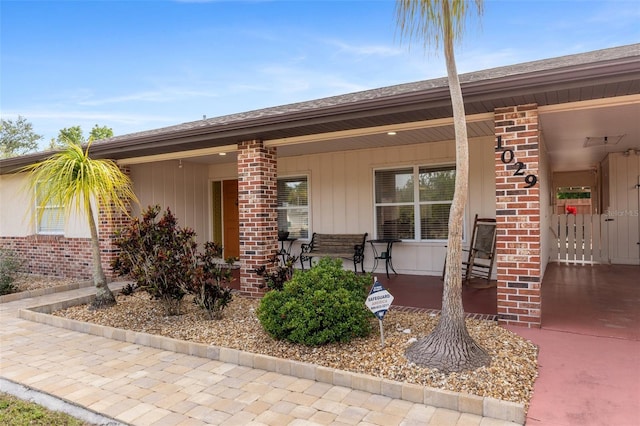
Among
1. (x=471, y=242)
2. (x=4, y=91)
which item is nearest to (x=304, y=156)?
(x=471, y=242)

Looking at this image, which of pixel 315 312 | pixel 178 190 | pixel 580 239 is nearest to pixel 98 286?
pixel 315 312

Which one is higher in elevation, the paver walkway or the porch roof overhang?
the porch roof overhang

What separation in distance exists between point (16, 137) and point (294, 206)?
82.6ft

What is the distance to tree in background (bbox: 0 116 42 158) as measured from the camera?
2483 centimetres

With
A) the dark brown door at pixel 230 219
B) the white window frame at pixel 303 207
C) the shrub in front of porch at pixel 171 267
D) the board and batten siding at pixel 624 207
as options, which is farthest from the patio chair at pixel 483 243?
the dark brown door at pixel 230 219

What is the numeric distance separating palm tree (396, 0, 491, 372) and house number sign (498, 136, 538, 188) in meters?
1.12

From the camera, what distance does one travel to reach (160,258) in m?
4.76

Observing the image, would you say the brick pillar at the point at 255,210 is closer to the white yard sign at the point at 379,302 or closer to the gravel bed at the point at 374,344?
the gravel bed at the point at 374,344

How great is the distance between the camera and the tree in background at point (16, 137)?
2483 cm


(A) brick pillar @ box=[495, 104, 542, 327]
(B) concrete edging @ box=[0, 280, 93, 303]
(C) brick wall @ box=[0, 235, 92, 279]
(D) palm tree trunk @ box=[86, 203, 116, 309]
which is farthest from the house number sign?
(C) brick wall @ box=[0, 235, 92, 279]

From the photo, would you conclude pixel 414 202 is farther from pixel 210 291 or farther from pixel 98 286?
pixel 98 286

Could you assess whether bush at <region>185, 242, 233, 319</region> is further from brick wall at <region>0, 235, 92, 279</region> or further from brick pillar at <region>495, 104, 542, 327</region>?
brick wall at <region>0, 235, 92, 279</region>

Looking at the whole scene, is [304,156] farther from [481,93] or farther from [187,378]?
[187,378]

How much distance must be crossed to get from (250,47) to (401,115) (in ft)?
28.6
